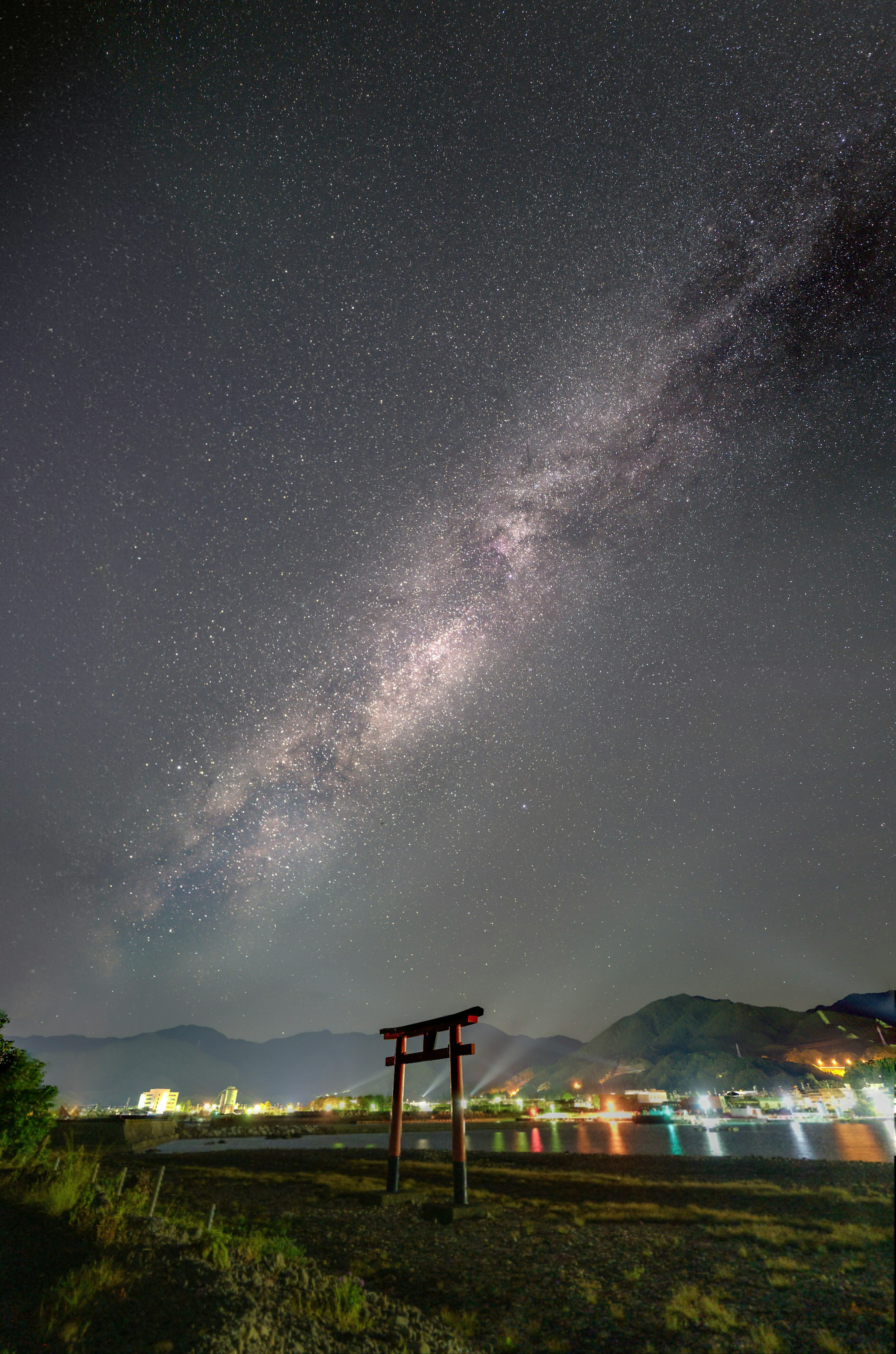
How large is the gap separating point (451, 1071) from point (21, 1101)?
1319cm

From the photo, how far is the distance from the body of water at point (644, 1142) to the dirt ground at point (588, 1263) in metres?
17.8

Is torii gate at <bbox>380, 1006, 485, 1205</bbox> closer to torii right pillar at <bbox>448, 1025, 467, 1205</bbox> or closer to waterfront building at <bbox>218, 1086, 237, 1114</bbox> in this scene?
torii right pillar at <bbox>448, 1025, 467, 1205</bbox>

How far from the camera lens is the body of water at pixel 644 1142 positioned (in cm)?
3819

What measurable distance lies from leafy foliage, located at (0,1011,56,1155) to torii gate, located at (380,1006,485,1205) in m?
10.5

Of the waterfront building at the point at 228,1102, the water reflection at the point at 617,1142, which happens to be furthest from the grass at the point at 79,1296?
the waterfront building at the point at 228,1102

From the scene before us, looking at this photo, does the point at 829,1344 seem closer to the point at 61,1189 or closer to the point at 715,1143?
the point at 61,1189

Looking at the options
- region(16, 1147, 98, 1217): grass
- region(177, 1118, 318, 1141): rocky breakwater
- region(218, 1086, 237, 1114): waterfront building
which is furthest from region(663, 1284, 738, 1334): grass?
region(218, 1086, 237, 1114): waterfront building

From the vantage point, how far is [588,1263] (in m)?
11.7

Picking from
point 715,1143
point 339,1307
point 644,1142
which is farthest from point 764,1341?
point 644,1142

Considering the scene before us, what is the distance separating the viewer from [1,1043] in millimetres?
19719

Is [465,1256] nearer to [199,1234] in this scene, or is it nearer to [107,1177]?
[199,1234]

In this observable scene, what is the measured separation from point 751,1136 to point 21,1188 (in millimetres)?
61752

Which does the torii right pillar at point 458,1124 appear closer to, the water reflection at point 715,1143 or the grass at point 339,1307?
the grass at point 339,1307

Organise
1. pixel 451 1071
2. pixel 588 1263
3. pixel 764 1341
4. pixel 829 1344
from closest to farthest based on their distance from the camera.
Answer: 1. pixel 829 1344
2. pixel 764 1341
3. pixel 588 1263
4. pixel 451 1071
